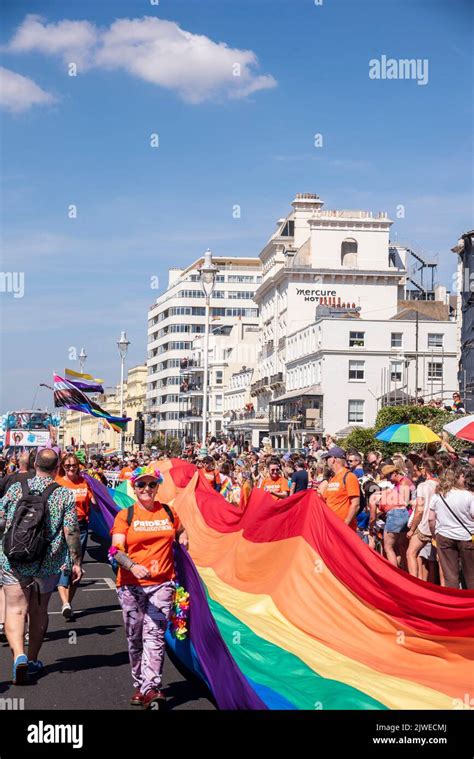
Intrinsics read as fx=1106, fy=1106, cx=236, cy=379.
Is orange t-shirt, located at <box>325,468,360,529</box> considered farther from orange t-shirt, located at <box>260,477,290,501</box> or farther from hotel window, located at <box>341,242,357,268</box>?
hotel window, located at <box>341,242,357,268</box>

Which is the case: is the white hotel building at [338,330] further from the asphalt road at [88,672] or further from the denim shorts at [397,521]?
the asphalt road at [88,672]

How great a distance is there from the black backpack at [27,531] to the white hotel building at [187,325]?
11336 centimetres

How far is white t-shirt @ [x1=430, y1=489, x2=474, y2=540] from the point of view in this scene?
456 inches

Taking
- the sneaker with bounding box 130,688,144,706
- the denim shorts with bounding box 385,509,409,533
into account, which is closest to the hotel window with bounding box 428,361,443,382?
the denim shorts with bounding box 385,509,409,533

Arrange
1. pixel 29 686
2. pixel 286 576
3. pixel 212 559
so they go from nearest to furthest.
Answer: pixel 29 686 < pixel 286 576 < pixel 212 559

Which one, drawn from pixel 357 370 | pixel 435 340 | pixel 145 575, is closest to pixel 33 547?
pixel 145 575

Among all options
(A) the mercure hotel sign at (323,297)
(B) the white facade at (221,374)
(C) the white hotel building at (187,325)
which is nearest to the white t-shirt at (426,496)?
(A) the mercure hotel sign at (323,297)

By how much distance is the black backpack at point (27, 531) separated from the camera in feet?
29.6

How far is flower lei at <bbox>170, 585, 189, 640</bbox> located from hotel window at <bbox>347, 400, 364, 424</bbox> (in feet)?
195

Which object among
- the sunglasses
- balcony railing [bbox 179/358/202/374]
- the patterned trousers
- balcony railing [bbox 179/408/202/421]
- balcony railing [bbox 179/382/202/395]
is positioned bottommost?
the patterned trousers

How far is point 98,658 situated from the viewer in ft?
34.4
